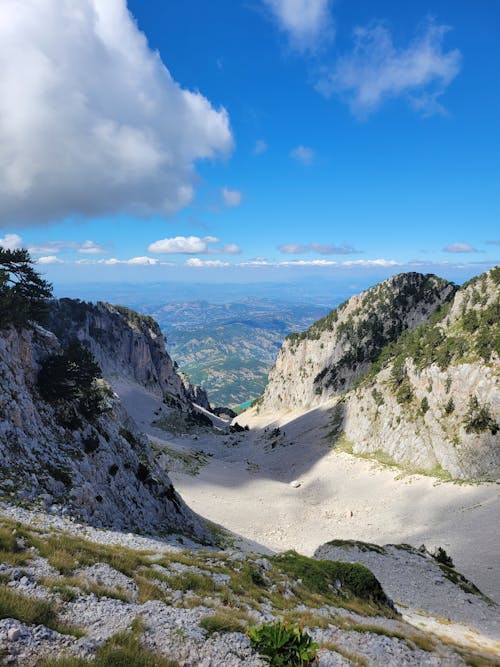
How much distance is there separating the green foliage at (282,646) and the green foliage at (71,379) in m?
25.6

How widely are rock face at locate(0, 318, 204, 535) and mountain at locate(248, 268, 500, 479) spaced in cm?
4044

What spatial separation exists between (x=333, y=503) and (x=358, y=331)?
7883 centimetres

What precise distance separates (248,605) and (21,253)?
31.0m

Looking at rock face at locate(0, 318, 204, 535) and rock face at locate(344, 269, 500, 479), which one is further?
rock face at locate(344, 269, 500, 479)

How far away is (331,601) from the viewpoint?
18000 millimetres

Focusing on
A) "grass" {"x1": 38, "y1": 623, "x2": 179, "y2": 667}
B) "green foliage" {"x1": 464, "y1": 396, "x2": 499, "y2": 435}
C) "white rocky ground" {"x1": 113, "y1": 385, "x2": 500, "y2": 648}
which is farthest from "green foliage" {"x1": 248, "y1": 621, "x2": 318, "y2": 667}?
"green foliage" {"x1": 464, "y1": 396, "x2": 499, "y2": 435}

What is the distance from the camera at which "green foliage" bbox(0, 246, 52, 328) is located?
29.0m

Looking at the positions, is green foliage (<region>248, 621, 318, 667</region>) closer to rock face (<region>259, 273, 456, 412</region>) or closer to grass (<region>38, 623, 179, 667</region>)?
grass (<region>38, 623, 179, 667</region>)

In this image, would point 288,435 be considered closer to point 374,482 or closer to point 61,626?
point 374,482

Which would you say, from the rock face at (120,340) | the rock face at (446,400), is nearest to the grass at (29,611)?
the rock face at (446,400)

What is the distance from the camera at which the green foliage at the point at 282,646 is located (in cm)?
973

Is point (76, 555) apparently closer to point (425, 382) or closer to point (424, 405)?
point (424, 405)

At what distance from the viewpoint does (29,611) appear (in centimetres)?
909

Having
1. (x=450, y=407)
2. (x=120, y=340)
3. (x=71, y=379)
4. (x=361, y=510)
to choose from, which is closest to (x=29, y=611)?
(x=71, y=379)
